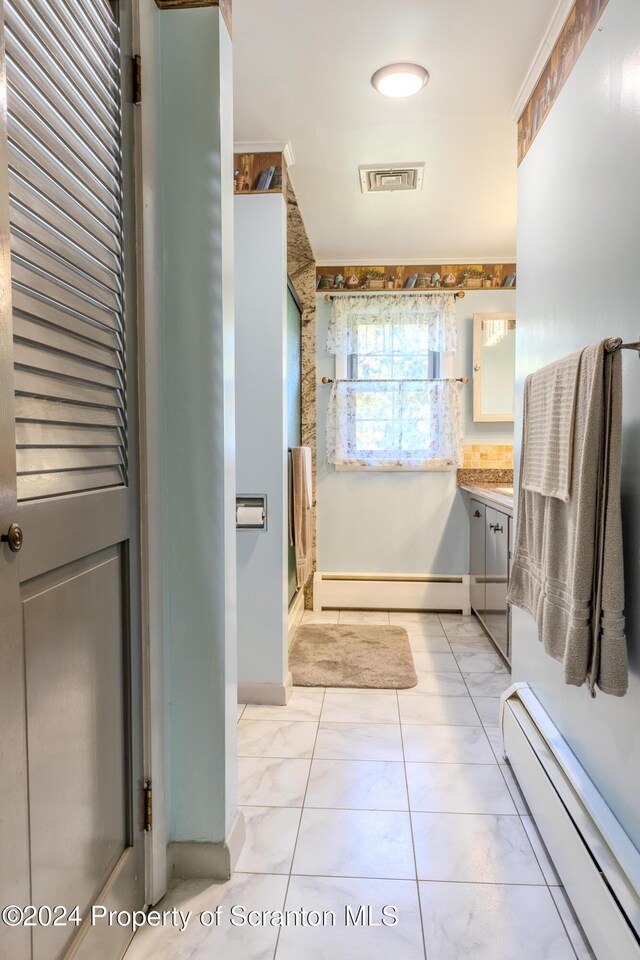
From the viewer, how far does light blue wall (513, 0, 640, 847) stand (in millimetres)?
1250

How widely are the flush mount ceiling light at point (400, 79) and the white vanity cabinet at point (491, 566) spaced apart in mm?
1850

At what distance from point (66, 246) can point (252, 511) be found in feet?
5.39

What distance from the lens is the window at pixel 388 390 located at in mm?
4047

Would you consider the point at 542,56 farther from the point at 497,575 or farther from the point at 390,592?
the point at 390,592

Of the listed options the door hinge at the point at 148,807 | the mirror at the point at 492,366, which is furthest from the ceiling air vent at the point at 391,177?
the door hinge at the point at 148,807

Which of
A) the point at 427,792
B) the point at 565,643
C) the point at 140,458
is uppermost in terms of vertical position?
the point at 140,458

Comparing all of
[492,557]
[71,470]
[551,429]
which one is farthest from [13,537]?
[492,557]

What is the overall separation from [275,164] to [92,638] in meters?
2.19

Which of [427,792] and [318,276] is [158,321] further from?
[318,276]

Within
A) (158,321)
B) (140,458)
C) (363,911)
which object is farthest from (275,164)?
(363,911)

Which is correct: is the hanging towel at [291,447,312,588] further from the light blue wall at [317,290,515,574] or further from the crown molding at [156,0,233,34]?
the crown molding at [156,0,233,34]

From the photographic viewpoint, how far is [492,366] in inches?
158

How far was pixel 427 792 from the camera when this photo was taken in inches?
76.2

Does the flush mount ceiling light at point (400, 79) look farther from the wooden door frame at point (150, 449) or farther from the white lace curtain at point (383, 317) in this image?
the white lace curtain at point (383, 317)
